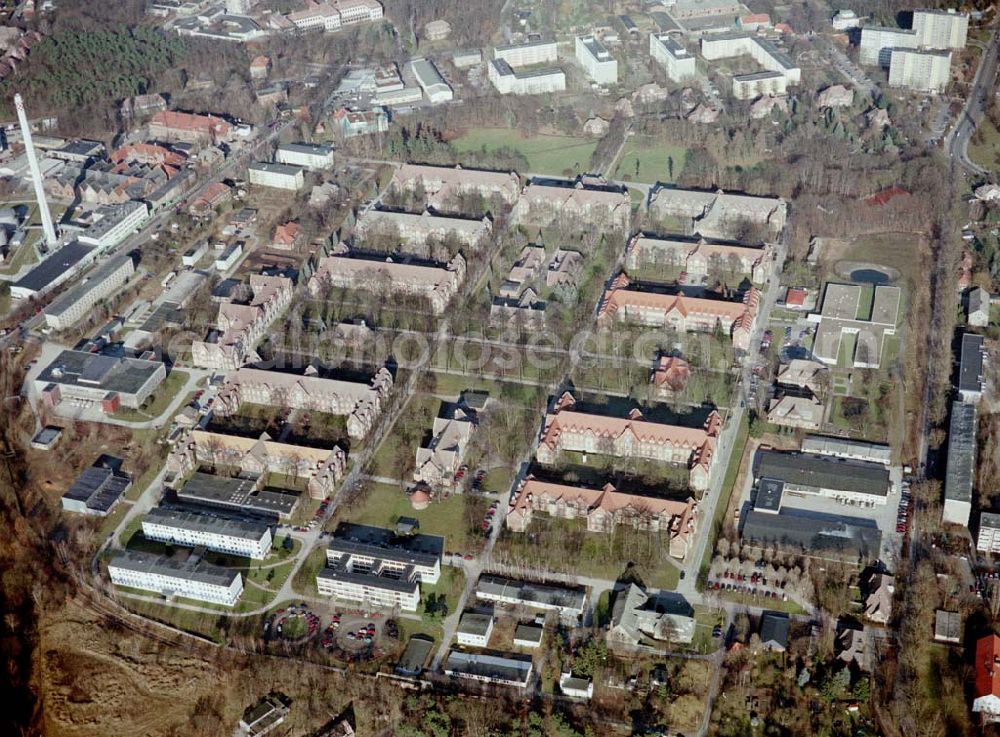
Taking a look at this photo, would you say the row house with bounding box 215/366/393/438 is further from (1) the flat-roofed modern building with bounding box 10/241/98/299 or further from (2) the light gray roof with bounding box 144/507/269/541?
(1) the flat-roofed modern building with bounding box 10/241/98/299

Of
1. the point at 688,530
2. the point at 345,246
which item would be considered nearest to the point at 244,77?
the point at 345,246

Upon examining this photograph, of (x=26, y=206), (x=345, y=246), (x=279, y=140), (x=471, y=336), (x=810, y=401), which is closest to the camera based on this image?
(x=810, y=401)

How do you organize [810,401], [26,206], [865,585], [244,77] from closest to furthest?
1. [865,585]
2. [810,401]
3. [26,206]
4. [244,77]

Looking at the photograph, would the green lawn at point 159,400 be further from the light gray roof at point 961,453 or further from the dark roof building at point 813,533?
the light gray roof at point 961,453

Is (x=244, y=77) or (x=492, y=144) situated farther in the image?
(x=244, y=77)

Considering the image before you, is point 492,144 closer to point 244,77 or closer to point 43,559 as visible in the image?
point 244,77
